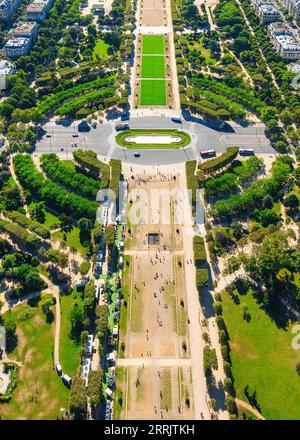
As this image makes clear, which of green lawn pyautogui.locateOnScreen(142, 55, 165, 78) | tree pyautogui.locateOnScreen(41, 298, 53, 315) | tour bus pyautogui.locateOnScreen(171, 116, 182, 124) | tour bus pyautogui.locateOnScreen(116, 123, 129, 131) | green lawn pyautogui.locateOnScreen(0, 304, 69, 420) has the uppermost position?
green lawn pyautogui.locateOnScreen(142, 55, 165, 78)

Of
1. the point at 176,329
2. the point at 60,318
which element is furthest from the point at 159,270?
the point at 60,318

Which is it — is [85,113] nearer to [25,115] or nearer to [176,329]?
[25,115]

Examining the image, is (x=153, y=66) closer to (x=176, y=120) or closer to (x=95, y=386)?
(x=176, y=120)

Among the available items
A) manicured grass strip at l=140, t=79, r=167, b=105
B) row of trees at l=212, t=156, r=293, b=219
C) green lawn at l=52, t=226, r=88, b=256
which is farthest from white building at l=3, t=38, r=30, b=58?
row of trees at l=212, t=156, r=293, b=219

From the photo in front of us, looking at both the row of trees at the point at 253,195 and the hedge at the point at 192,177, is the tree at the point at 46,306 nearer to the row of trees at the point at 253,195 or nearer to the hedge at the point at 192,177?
the hedge at the point at 192,177

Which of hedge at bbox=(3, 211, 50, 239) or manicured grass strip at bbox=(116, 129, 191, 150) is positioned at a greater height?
manicured grass strip at bbox=(116, 129, 191, 150)

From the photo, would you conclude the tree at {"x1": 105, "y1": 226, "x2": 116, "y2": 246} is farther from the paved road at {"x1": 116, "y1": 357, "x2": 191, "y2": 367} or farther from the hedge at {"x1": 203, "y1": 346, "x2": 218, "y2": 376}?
the hedge at {"x1": 203, "y1": 346, "x2": 218, "y2": 376}

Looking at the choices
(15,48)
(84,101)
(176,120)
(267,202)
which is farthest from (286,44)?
(15,48)
